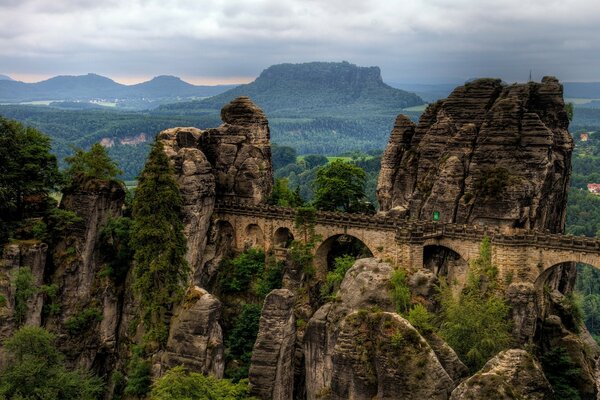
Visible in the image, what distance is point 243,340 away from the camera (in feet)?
177

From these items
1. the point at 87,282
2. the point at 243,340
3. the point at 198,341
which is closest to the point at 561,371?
the point at 243,340

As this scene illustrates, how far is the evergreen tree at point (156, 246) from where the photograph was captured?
52938mm

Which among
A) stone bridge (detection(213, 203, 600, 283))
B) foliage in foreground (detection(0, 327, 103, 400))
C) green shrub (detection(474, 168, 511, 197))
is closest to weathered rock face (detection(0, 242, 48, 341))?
foliage in foreground (detection(0, 327, 103, 400))

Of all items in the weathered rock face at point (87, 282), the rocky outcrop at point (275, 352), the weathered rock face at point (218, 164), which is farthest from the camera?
the weathered rock face at point (218, 164)

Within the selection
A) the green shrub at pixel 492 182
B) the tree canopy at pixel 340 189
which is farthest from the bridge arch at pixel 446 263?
the tree canopy at pixel 340 189

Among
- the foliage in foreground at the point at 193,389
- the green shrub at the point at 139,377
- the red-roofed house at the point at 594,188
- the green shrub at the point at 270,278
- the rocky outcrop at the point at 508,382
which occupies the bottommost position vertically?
the red-roofed house at the point at 594,188

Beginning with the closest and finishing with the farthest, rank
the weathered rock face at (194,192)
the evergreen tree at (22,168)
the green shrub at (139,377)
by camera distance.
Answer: the green shrub at (139,377), the evergreen tree at (22,168), the weathered rock face at (194,192)

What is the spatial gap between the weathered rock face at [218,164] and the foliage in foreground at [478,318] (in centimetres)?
1981

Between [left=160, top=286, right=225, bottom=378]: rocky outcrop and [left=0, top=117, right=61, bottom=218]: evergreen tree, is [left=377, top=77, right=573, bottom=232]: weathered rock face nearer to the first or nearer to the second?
[left=160, top=286, right=225, bottom=378]: rocky outcrop

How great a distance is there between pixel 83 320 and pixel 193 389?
18.5m

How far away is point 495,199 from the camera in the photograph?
54.5 m

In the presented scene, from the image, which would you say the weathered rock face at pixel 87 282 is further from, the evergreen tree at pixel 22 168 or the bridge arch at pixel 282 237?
the bridge arch at pixel 282 237

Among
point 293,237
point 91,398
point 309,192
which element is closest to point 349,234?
point 293,237

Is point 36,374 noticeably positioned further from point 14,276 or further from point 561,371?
point 561,371
